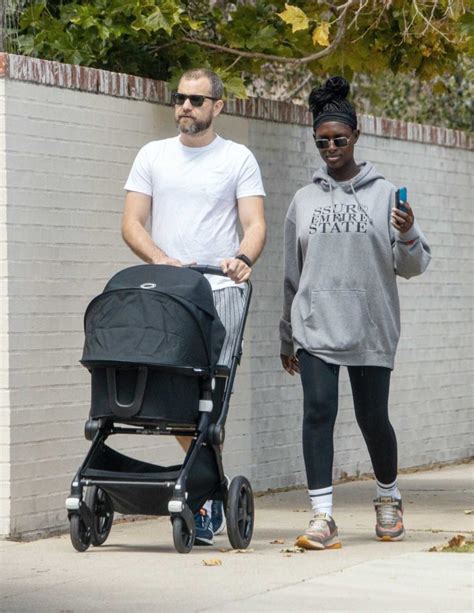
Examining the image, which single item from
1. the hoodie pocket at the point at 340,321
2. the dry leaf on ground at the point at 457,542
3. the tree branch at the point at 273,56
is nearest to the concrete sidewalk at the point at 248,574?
the dry leaf on ground at the point at 457,542

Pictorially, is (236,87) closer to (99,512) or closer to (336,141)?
(336,141)

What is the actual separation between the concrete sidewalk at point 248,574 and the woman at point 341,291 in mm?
434

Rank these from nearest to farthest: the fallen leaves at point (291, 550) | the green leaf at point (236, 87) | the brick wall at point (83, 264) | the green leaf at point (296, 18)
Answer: the fallen leaves at point (291, 550), the brick wall at point (83, 264), the green leaf at point (296, 18), the green leaf at point (236, 87)

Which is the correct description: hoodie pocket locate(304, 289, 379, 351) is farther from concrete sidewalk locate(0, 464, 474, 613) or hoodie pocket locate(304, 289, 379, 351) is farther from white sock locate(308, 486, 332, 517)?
concrete sidewalk locate(0, 464, 474, 613)

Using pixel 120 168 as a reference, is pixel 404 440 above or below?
below

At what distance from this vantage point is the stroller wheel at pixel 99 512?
24.3 ft

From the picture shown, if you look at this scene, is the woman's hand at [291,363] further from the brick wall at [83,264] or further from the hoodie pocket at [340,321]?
the brick wall at [83,264]

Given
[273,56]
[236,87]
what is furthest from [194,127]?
[273,56]

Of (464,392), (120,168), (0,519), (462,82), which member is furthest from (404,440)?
(462,82)

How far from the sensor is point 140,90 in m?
9.12

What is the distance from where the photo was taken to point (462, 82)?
1761cm

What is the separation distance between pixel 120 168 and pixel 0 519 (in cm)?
213

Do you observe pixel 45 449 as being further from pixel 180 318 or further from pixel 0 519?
pixel 180 318

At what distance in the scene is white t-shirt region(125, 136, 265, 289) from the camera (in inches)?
305
